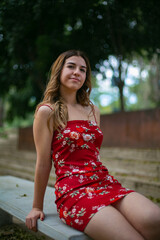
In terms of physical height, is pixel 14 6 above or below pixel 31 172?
above

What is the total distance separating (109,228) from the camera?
1.56 meters

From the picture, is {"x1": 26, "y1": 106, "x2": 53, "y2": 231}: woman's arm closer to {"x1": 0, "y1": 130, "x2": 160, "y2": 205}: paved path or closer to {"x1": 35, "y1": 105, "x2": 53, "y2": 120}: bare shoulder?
{"x1": 35, "y1": 105, "x2": 53, "y2": 120}: bare shoulder

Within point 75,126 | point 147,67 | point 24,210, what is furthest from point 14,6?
point 147,67

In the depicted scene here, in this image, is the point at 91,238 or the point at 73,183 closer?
the point at 91,238


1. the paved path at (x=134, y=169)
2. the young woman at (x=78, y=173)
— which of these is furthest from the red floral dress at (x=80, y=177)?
the paved path at (x=134, y=169)

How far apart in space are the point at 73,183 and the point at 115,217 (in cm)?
41

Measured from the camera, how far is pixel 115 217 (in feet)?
5.29

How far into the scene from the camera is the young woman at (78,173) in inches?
64.5

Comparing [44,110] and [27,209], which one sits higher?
[44,110]

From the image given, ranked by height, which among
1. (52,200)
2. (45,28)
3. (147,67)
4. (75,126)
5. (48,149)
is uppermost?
(45,28)

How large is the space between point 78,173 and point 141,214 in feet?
1.74

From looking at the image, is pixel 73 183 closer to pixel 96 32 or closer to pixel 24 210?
pixel 24 210

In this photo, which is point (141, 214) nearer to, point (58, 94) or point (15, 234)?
point (58, 94)

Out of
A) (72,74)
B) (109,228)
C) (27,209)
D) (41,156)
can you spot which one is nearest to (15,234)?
(27,209)
